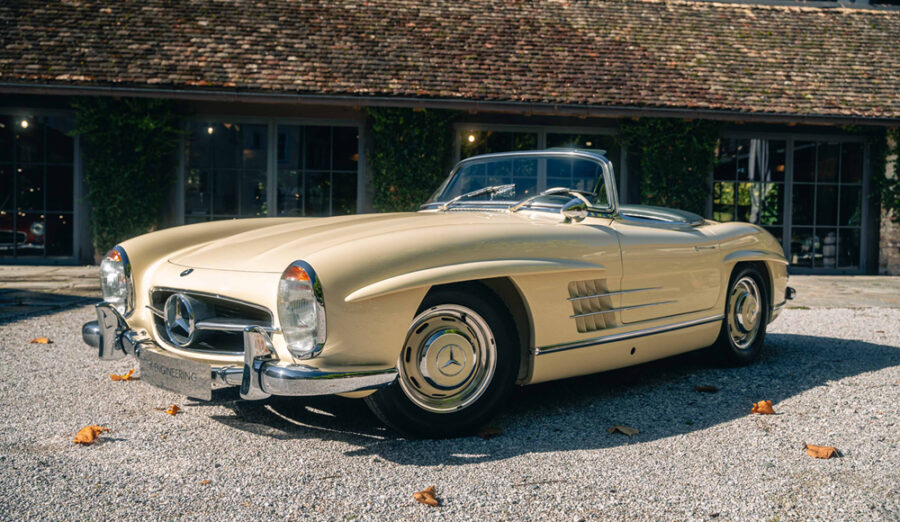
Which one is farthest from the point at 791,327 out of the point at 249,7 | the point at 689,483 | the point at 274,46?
the point at 249,7

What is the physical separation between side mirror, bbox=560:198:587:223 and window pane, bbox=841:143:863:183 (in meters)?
10.4

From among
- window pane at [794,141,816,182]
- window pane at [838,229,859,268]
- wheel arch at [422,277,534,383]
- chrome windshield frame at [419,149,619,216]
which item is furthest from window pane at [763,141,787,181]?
wheel arch at [422,277,534,383]

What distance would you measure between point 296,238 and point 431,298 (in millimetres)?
784

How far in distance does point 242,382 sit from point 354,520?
71cm

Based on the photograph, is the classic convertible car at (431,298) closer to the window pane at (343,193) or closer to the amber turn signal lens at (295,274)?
the amber turn signal lens at (295,274)

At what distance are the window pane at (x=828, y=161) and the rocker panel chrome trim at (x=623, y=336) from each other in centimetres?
933

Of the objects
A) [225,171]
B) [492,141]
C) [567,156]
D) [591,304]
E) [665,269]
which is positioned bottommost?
[591,304]

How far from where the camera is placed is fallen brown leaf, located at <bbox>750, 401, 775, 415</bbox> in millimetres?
3471

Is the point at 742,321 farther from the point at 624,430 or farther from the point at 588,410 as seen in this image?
the point at 624,430

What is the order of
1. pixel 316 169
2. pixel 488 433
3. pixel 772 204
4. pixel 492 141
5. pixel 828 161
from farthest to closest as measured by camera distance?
pixel 828 161, pixel 772 204, pixel 492 141, pixel 316 169, pixel 488 433

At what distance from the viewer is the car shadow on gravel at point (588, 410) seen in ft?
9.71

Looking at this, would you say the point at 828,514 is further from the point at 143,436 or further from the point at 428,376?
the point at 143,436

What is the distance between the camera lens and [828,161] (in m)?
12.2

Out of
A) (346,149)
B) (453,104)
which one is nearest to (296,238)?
(453,104)
